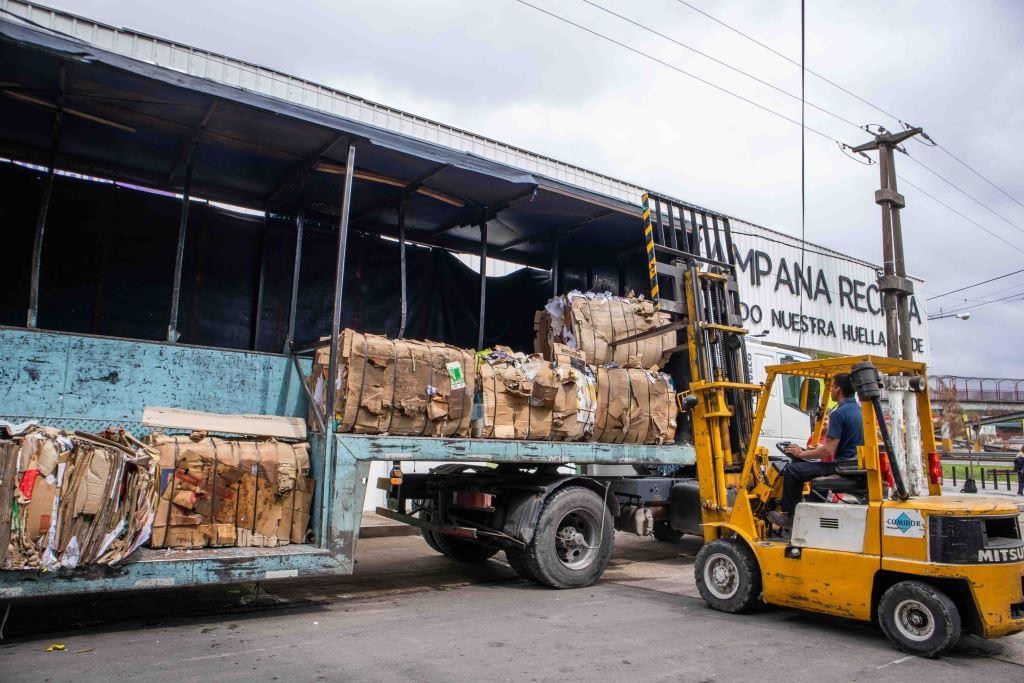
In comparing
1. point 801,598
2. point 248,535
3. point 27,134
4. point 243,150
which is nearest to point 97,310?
point 27,134

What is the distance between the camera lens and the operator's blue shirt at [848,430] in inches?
226

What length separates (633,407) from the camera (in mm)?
7816

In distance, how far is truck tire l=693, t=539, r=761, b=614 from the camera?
5855 millimetres

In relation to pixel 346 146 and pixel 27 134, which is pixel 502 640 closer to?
pixel 346 146

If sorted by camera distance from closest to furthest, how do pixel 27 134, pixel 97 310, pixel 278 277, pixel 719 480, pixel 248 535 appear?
pixel 248 535 < pixel 719 480 < pixel 27 134 < pixel 97 310 < pixel 278 277

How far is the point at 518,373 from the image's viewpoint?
7.11 metres

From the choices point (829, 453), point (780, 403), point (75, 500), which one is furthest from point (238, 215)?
point (780, 403)

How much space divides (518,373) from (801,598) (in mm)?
3149

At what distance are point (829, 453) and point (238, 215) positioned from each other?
7.44 m

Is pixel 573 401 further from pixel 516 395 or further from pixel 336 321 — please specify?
pixel 336 321

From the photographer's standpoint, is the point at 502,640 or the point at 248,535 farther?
the point at 248,535

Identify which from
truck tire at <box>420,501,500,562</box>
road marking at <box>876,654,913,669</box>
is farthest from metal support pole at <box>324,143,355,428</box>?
road marking at <box>876,654,913,669</box>

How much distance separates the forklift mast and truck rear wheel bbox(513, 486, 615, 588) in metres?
1.18

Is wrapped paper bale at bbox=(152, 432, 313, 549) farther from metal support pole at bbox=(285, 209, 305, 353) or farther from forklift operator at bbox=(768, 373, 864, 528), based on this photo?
forklift operator at bbox=(768, 373, 864, 528)
